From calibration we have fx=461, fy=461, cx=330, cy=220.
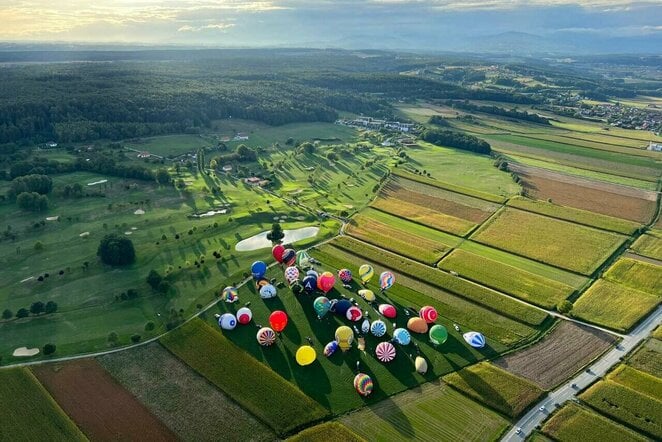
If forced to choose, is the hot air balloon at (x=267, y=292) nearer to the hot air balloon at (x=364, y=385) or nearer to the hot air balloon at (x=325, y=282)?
the hot air balloon at (x=325, y=282)

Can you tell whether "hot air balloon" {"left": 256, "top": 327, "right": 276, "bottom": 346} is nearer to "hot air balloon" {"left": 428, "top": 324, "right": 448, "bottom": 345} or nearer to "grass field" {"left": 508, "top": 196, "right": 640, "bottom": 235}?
"hot air balloon" {"left": 428, "top": 324, "right": 448, "bottom": 345}

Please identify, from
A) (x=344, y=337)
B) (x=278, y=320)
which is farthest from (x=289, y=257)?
(x=344, y=337)

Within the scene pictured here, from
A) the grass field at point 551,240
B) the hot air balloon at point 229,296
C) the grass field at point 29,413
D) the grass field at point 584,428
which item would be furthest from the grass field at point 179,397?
the grass field at point 551,240

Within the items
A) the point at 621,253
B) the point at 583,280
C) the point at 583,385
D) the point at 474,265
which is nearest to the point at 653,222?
the point at 621,253

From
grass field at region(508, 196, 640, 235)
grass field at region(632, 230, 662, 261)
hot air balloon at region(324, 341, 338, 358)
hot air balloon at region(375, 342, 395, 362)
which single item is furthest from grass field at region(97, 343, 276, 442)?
grass field at region(508, 196, 640, 235)

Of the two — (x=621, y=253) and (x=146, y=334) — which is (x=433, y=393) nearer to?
(x=146, y=334)

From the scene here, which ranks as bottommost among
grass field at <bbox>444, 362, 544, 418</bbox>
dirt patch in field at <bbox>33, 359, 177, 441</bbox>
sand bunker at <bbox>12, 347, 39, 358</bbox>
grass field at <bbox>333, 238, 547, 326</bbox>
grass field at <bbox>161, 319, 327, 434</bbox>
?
dirt patch in field at <bbox>33, 359, 177, 441</bbox>
